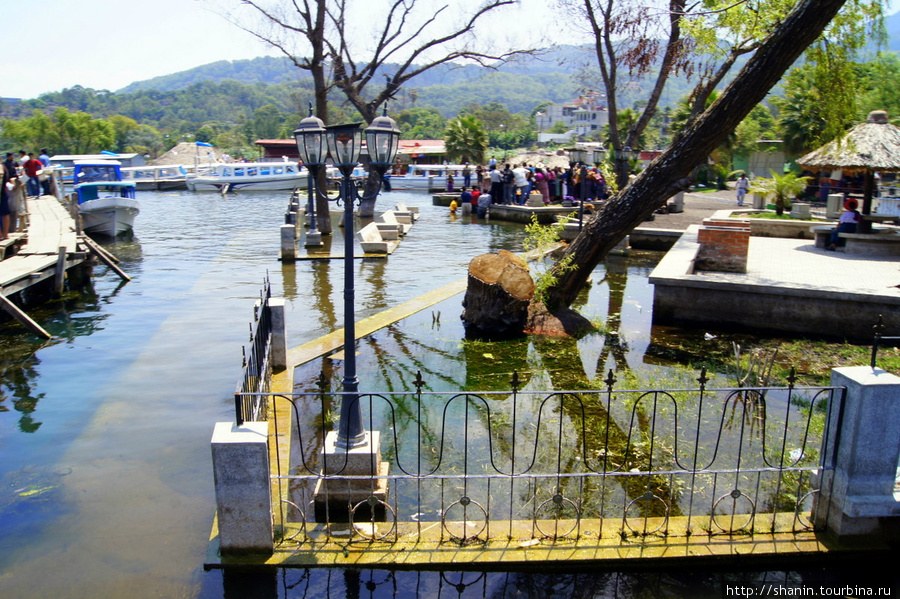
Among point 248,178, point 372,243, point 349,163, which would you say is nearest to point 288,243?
point 372,243

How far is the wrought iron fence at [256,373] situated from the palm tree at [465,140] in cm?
3872

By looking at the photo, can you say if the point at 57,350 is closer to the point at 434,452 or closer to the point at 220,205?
the point at 434,452

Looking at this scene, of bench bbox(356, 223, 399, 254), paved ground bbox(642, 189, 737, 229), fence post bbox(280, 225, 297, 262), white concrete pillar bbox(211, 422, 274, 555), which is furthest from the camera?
paved ground bbox(642, 189, 737, 229)

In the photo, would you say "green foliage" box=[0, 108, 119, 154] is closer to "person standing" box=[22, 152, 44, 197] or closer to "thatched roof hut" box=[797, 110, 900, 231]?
"person standing" box=[22, 152, 44, 197]

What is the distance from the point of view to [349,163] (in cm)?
486

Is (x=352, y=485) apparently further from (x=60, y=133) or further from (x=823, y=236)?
(x=60, y=133)

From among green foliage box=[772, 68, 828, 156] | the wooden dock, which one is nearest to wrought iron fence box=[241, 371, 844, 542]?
the wooden dock

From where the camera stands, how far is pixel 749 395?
23.7ft

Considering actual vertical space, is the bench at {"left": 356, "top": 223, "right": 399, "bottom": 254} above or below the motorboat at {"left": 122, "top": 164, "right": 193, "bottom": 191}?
below

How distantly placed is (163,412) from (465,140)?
39578mm

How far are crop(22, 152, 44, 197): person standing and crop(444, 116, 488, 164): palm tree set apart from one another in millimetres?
26831

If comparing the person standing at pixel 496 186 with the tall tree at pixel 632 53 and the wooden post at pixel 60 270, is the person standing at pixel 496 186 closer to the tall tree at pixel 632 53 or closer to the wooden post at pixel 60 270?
the tall tree at pixel 632 53

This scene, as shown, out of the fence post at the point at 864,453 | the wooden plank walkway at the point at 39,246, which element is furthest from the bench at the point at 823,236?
the wooden plank walkway at the point at 39,246

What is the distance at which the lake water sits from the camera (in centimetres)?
423
